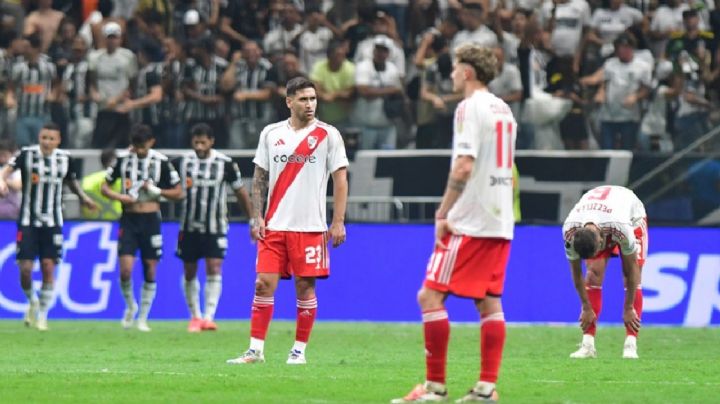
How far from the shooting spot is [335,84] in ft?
82.1

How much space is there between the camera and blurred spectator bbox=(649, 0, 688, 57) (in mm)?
25656

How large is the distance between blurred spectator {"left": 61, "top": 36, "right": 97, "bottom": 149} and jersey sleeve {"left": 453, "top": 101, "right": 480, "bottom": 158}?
1498 cm

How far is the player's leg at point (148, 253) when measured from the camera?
811 inches

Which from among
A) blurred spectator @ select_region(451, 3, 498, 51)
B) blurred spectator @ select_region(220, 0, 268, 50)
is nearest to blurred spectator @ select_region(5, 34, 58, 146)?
blurred spectator @ select_region(220, 0, 268, 50)

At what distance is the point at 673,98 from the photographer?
2327 centimetres

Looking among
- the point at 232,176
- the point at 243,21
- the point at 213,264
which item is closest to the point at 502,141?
the point at 232,176

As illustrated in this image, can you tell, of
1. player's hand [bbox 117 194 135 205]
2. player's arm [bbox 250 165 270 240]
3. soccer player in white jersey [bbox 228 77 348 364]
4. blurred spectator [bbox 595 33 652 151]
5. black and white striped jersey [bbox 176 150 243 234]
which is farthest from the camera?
blurred spectator [bbox 595 33 652 151]

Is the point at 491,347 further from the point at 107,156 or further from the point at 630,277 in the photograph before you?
the point at 107,156

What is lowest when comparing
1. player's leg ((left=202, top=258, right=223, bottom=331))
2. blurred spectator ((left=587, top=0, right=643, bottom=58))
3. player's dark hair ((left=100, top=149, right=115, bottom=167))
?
player's leg ((left=202, top=258, right=223, bottom=331))

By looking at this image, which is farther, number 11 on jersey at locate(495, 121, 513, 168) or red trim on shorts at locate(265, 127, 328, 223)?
red trim on shorts at locate(265, 127, 328, 223)

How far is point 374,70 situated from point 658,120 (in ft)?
14.7

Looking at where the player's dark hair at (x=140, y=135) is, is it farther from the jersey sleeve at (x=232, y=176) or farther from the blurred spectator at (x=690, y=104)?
the blurred spectator at (x=690, y=104)

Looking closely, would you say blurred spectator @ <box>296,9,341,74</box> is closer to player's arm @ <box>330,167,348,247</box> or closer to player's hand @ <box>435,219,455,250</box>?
player's arm @ <box>330,167,348,247</box>

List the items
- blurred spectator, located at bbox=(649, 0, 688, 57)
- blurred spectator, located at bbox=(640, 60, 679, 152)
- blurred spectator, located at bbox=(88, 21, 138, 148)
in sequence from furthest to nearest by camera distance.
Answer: blurred spectator, located at bbox=(649, 0, 688, 57) → blurred spectator, located at bbox=(88, 21, 138, 148) → blurred spectator, located at bbox=(640, 60, 679, 152)
